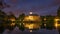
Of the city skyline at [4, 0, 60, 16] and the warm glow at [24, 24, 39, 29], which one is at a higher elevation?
the city skyline at [4, 0, 60, 16]

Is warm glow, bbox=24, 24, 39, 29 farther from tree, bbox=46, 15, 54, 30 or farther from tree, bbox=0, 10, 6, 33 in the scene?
tree, bbox=0, 10, 6, 33

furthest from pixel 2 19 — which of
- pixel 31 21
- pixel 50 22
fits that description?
pixel 50 22

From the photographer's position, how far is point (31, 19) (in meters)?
1.08

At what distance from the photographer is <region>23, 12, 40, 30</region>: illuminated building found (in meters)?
1.08

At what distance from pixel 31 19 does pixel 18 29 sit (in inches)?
6.6

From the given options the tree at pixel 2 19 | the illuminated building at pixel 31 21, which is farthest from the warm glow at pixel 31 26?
the tree at pixel 2 19

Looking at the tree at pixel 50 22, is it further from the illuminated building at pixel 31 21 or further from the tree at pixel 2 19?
the tree at pixel 2 19

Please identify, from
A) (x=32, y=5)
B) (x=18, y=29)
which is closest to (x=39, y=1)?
(x=32, y=5)

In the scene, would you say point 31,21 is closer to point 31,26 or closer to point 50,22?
point 31,26

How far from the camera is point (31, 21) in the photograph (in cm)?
108

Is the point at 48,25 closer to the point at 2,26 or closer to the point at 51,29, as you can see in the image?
the point at 51,29

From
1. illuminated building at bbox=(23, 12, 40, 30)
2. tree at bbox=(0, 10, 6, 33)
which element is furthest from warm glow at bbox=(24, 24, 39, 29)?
tree at bbox=(0, 10, 6, 33)

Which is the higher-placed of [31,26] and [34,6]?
[34,6]

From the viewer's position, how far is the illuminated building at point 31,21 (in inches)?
42.6
